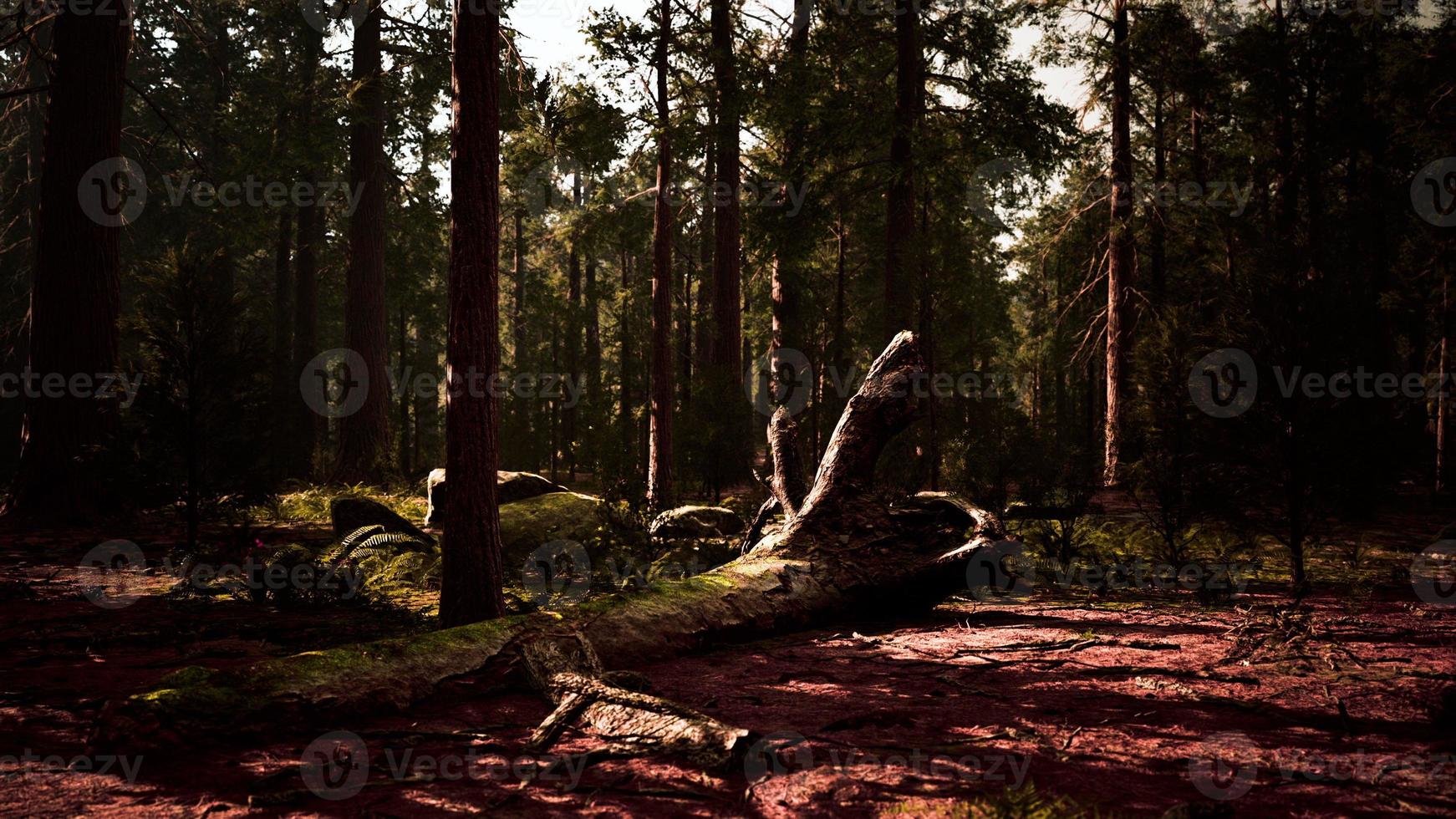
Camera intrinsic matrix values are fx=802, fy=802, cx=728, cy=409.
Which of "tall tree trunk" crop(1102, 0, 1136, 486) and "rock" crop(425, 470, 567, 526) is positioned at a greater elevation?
"tall tree trunk" crop(1102, 0, 1136, 486)

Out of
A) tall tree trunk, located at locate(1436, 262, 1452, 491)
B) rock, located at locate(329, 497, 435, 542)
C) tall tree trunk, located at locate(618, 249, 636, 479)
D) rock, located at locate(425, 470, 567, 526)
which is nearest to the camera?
rock, located at locate(329, 497, 435, 542)

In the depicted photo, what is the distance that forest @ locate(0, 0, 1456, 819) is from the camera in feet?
11.9

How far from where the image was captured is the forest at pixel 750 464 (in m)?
3.62

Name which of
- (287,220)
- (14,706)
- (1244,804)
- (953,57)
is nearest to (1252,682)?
(1244,804)

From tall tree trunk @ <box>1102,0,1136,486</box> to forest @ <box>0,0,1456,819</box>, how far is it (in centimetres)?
16

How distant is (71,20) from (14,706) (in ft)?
38.3

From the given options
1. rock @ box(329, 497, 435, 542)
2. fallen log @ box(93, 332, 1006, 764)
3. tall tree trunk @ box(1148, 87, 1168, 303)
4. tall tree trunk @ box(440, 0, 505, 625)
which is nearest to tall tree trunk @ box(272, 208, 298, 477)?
rock @ box(329, 497, 435, 542)

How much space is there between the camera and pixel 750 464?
55.2 ft

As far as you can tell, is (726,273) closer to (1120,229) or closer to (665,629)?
(1120,229)

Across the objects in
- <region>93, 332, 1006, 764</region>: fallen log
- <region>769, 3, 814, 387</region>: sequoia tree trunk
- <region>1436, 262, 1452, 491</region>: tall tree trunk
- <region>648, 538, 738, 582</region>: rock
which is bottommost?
<region>648, 538, 738, 582</region>: rock

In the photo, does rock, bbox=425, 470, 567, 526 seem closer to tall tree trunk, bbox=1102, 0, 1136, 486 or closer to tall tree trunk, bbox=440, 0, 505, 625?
tall tree trunk, bbox=440, 0, 505, 625

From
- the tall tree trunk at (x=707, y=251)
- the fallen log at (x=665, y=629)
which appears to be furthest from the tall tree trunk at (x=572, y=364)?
the fallen log at (x=665, y=629)

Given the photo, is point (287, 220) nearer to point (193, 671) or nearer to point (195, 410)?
point (195, 410)

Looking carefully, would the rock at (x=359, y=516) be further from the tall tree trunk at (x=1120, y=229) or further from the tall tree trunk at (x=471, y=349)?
the tall tree trunk at (x=1120, y=229)
